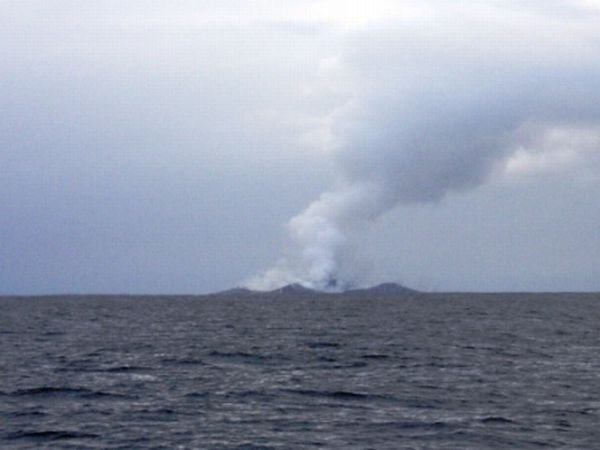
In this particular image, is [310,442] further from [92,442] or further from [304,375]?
[304,375]

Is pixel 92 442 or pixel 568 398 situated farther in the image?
pixel 568 398

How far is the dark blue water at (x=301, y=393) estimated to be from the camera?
94.6 ft

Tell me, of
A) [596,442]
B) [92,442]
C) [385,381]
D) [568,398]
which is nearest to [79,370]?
[385,381]

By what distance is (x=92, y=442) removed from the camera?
28.0 metres

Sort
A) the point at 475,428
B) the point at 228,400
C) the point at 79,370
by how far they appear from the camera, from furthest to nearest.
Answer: the point at 79,370, the point at 228,400, the point at 475,428

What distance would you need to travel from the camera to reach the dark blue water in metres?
28.8

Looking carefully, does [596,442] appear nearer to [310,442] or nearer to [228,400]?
[310,442]

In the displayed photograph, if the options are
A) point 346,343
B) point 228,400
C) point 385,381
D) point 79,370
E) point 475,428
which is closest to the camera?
point 475,428

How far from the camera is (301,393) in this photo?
3725 centimetres

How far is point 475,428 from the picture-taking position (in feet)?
98.5

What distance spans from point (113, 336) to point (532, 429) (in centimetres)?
4643

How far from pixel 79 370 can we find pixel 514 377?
18306 millimetres

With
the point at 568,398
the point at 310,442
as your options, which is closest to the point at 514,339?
the point at 568,398

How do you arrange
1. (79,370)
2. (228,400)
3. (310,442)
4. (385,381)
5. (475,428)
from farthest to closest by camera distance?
1. (79,370)
2. (385,381)
3. (228,400)
4. (475,428)
5. (310,442)
